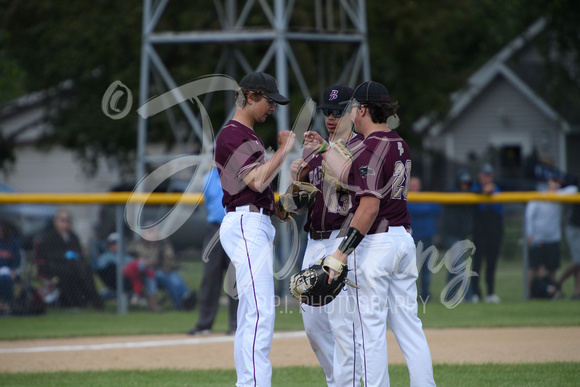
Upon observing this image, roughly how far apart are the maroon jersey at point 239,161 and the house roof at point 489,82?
62.0 ft

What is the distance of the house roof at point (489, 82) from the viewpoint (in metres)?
24.9

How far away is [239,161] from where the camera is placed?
523 centimetres

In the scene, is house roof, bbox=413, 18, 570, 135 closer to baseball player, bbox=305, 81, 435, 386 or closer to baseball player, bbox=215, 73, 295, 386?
baseball player, bbox=215, 73, 295, 386

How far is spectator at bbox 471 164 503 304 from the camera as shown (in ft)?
37.3

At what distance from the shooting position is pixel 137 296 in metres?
11.0

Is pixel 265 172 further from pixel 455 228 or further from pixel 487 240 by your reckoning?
pixel 487 240

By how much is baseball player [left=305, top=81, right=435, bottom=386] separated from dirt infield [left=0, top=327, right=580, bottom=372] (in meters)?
2.28

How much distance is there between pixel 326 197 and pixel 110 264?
6163mm

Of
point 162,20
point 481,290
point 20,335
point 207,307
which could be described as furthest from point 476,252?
point 162,20

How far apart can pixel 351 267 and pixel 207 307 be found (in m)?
4.16

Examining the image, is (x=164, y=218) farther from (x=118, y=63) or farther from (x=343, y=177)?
(x=118, y=63)

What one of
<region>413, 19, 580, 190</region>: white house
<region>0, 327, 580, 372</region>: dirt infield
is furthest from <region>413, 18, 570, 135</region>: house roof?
<region>0, 327, 580, 372</region>: dirt infield

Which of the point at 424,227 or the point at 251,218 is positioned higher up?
the point at 251,218

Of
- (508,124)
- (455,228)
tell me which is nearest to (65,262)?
(455,228)
